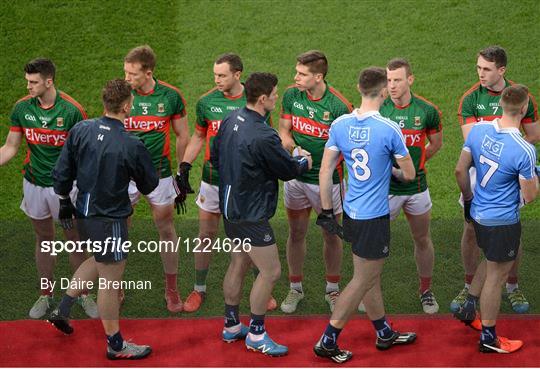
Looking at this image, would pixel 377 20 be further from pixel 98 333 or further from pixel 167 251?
pixel 98 333

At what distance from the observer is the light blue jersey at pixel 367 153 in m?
6.39

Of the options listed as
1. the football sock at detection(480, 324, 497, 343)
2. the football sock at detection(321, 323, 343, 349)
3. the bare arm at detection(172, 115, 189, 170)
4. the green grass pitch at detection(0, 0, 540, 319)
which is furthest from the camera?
the green grass pitch at detection(0, 0, 540, 319)

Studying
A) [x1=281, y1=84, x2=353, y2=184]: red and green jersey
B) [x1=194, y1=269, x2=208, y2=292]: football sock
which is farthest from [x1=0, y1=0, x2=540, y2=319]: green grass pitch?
[x1=281, y1=84, x2=353, y2=184]: red and green jersey

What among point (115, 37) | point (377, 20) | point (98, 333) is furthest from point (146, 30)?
point (98, 333)

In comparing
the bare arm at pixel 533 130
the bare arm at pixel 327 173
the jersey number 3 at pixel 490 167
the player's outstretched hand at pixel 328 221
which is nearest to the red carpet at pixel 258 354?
the player's outstretched hand at pixel 328 221

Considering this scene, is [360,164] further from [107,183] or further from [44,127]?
[44,127]

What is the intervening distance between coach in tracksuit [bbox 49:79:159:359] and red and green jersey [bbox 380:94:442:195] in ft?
6.00

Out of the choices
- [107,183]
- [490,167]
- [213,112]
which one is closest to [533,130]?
[490,167]

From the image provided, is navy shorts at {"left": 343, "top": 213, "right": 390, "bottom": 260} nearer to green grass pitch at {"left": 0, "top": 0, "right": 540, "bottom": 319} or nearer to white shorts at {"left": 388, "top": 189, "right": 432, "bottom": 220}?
white shorts at {"left": 388, "top": 189, "right": 432, "bottom": 220}

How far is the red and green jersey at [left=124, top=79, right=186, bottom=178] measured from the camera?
288 inches

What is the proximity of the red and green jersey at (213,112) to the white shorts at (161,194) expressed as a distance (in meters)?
0.30

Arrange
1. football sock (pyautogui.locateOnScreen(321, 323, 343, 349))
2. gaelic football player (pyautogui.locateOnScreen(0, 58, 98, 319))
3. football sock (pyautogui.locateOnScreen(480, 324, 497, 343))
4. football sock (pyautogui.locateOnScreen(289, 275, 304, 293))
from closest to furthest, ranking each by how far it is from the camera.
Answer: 1. football sock (pyautogui.locateOnScreen(321, 323, 343, 349))
2. football sock (pyautogui.locateOnScreen(480, 324, 497, 343))
3. gaelic football player (pyautogui.locateOnScreen(0, 58, 98, 319))
4. football sock (pyautogui.locateOnScreen(289, 275, 304, 293))

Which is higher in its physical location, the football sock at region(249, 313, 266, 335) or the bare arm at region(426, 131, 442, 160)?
the bare arm at region(426, 131, 442, 160)

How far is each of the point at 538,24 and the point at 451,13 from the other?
3.25ft
